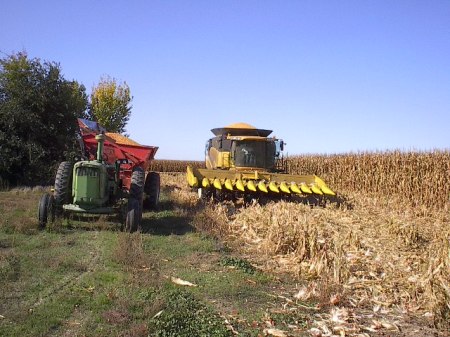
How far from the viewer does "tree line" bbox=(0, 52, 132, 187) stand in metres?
17.1

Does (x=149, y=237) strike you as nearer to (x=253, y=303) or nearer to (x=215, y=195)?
(x=253, y=303)

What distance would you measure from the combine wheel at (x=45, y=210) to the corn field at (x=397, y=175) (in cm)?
1206

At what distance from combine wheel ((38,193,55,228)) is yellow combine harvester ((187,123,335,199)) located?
4776 mm

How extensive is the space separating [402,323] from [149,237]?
5.31 m

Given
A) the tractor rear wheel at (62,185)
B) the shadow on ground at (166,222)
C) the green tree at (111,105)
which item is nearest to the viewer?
the tractor rear wheel at (62,185)

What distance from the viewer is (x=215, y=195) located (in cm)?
1395

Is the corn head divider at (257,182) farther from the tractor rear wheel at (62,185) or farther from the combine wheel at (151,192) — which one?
the tractor rear wheel at (62,185)

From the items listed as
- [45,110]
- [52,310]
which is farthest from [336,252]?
[45,110]

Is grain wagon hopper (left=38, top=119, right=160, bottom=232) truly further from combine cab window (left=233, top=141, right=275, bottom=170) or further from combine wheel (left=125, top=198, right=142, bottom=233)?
combine cab window (left=233, top=141, right=275, bottom=170)

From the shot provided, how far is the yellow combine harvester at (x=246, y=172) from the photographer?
1307cm

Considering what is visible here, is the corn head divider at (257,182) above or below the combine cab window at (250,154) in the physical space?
below

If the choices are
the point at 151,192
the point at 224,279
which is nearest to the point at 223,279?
the point at 224,279

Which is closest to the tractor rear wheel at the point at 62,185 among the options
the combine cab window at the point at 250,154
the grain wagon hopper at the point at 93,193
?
the grain wagon hopper at the point at 93,193

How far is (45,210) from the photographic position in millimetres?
9117
